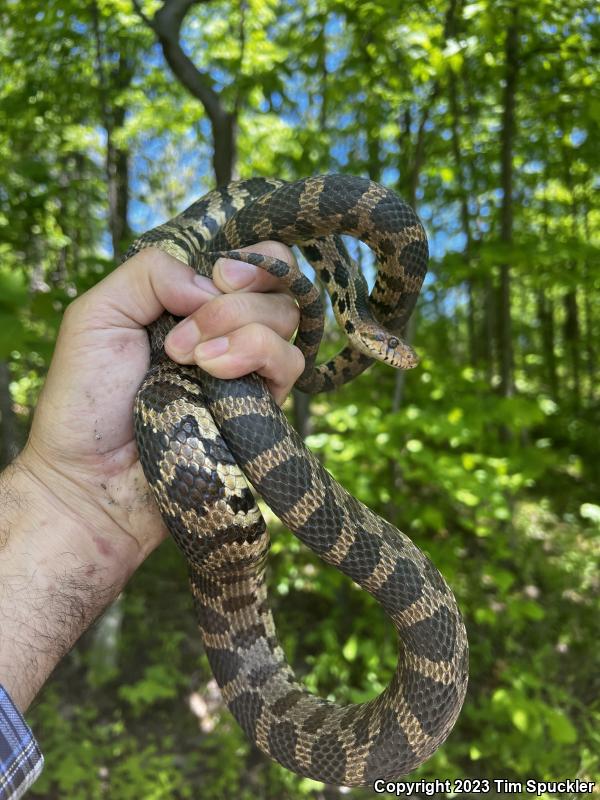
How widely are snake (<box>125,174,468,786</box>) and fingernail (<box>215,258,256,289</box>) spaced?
0.18ft

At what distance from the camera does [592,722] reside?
5.86 metres

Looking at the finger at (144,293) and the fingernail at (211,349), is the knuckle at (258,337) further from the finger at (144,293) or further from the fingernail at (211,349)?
the finger at (144,293)

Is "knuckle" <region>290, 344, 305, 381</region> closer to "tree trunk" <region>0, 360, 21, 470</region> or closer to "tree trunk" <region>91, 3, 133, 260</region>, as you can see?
"tree trunk" <region>91, 3, 133, 260</region>

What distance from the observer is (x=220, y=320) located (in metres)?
2.56

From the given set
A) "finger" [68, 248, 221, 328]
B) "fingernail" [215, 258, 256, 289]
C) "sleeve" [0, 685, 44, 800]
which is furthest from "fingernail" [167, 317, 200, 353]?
"sleeve" [0, 685, 44, 800]

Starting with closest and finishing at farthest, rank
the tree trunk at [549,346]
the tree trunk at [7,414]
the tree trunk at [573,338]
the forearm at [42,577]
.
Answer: the forearm at [42,577] < the tree trunk at [7,414] < the tree trunk at [573,338] < the tree trunk at [549,346]

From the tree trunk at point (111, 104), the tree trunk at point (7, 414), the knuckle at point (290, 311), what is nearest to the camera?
the knuckle at point (290, 311)

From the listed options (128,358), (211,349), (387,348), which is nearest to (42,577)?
(128,358)

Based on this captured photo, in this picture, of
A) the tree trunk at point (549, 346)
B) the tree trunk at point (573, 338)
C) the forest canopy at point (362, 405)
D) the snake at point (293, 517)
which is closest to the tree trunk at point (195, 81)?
the forest canopy at point (362, 405)

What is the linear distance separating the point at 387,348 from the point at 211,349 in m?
1.13

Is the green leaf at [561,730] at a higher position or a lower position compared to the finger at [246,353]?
lower

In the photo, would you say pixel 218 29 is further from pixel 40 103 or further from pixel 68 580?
pixel 68 580

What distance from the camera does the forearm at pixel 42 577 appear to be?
2508 mm

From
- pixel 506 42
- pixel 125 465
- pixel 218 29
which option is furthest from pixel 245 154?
pixel 125 465
